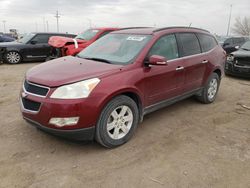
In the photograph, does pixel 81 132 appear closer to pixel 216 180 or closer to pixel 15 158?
pixel 15 158

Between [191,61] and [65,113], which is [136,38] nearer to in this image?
[191,61]

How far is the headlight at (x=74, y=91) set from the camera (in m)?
2.84

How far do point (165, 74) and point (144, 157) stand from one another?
1.44m

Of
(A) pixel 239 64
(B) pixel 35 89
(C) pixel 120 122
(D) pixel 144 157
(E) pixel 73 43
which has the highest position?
(E) pixel 73 43

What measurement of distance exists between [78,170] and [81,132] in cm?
46

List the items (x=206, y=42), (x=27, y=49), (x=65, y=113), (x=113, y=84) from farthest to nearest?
(x=27, y=49) < (x=206, y=42) < (x=113, y=84) < (x=65, y=113)

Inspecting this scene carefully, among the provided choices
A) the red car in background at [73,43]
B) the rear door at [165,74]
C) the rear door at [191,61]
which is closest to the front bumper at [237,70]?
the rear door at [191,61]

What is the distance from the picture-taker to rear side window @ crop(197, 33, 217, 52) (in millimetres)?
5015

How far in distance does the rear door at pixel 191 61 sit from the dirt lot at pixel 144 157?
27.7 inches

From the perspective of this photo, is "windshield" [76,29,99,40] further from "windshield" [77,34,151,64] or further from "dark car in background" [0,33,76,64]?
"windshield" [77,34,151,64]

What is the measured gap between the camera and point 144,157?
123 inches

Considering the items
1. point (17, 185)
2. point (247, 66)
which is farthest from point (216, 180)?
point (247, 66)

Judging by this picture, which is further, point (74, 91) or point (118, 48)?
point (118, 48)

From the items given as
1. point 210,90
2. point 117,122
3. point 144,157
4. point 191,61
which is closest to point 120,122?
point 117,122
